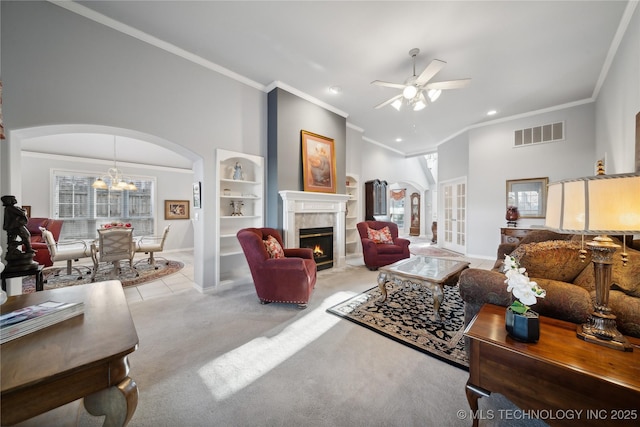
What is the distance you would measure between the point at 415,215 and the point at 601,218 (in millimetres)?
10395

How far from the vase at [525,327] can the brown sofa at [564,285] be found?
1.39 feet

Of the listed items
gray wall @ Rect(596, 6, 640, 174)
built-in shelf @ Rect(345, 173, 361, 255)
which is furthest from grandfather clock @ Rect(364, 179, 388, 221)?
gray wall @ Rect(596, 6, 640, 174)

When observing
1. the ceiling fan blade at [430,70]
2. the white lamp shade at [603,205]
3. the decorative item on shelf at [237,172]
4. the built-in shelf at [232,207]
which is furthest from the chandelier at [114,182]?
the white lamp shade at [603,205]

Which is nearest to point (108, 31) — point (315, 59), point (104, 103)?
point (104, 103)

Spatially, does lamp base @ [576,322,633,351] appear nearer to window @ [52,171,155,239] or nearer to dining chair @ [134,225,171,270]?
dining chair @ [134,225,171,270]

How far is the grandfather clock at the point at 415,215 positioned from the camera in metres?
10.7

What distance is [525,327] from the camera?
42.9 inches

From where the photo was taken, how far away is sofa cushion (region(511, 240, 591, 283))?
4.81ft

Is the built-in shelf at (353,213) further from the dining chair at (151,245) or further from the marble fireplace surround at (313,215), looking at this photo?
the dining chair at (151,245)

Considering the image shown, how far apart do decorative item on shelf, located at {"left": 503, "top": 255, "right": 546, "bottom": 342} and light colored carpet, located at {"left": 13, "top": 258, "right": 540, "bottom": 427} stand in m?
0.68

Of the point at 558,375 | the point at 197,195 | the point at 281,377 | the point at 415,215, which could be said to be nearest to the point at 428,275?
the point at 558,375

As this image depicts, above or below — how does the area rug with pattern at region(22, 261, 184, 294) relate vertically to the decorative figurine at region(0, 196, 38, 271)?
below

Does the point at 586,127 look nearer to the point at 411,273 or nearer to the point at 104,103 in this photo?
the point at 411,273

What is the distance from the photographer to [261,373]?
1715mm
